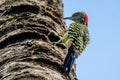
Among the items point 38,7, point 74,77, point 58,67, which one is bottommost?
point 74,77

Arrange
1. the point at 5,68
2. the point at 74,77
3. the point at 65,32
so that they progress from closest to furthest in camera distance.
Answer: the point at 5,68 → the point at 74,77 → the point at 65,32

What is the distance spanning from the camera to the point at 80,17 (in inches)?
215

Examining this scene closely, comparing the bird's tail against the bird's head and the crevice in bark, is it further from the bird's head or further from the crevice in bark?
the bird's head

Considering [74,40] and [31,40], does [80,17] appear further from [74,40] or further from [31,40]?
[31,40]

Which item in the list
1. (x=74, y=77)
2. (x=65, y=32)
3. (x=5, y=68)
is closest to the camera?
(x=5, y=68)

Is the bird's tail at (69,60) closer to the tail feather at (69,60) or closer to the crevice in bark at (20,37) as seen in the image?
the tail feather at (69,60)

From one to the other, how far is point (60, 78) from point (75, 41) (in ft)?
3.11

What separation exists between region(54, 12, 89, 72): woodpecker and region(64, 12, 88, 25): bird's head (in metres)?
0.03

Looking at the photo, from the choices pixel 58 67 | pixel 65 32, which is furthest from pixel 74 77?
pixel 65 32

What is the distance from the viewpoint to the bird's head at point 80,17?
5.35 meters

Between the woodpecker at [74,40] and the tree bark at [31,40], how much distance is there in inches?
2.5

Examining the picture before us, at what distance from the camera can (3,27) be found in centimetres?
412

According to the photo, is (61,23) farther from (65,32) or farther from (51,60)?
(51,60)

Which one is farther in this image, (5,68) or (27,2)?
(27,2)
